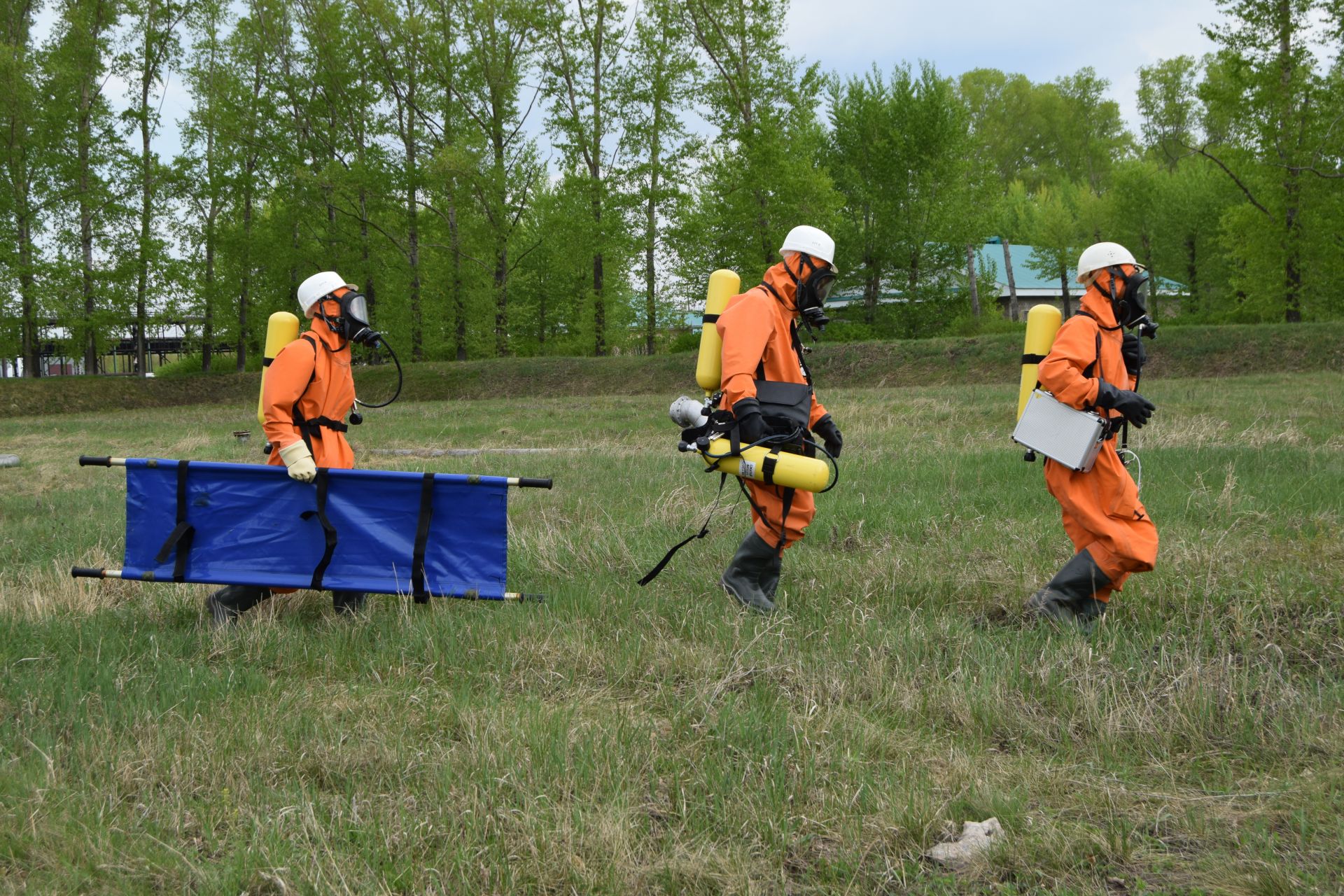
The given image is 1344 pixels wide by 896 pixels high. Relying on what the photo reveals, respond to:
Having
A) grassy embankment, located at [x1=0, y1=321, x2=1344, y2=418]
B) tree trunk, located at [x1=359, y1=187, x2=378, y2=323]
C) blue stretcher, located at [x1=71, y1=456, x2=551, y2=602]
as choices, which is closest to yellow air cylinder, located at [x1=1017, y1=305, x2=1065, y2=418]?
blue stretcher, located at [x1=71, y1=456, x2=551, y2=602]

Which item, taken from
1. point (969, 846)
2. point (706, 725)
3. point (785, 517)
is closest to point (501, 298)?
point (785, 517)

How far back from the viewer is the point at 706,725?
4.34m

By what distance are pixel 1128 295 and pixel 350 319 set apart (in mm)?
4561

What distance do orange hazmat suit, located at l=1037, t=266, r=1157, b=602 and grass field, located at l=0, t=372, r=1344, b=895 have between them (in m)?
0.44

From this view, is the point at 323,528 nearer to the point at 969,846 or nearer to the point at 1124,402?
the point at 969,846

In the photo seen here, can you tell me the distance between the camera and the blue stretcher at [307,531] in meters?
5.99

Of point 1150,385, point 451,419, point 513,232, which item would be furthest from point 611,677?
point 513,232

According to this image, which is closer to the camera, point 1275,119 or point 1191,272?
point 1275,119

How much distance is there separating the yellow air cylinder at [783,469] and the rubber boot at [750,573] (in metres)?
0.54

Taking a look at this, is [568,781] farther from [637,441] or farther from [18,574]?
[637,441]

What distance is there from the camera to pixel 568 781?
3850 millimetres

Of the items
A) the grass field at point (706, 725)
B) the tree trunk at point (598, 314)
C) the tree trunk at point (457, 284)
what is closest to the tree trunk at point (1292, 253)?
the tree trunk at point (598, 314)

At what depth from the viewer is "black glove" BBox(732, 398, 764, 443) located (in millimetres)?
5750

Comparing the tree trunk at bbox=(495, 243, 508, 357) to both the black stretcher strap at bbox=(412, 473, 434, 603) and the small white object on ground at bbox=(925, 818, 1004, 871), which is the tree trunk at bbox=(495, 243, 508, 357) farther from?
the small white object on ground at bbox=(925, 818, 1004, 871)
